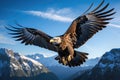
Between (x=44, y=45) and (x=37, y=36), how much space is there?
1.13m

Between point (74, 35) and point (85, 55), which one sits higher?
point (74, 35)

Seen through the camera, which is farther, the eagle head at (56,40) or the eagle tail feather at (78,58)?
the eagle tail feather at (78,58)

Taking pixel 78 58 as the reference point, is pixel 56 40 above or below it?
above

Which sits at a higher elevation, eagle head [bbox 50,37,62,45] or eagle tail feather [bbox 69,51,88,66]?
eagle head [bbox 50,37,62,45]

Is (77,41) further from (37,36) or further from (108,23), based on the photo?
(37,36)

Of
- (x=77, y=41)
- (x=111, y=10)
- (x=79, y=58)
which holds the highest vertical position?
(x=111, y=10)

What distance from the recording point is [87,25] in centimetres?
2034

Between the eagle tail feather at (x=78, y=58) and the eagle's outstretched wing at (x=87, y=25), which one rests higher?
the eagle's outstretched wing at (x=87, y=25)

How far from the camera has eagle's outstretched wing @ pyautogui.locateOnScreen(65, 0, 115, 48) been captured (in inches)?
742

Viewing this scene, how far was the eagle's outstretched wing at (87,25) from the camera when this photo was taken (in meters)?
18.8

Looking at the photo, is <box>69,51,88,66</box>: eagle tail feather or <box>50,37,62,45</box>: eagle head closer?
<box>50,37,62,45</box>: eagle head

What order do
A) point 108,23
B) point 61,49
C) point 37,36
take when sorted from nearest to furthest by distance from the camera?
point 61,49
point 108,23
point 37,36

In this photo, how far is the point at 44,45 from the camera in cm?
2112

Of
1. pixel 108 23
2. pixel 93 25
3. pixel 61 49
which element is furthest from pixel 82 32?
pixel 61 49
